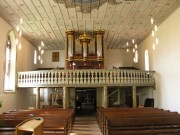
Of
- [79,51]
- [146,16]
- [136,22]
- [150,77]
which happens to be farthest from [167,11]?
[79,51]

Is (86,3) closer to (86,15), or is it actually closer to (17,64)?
(86,15)

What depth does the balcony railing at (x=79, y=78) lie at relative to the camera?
1329cm

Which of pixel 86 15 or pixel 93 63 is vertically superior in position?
pixel 86 15

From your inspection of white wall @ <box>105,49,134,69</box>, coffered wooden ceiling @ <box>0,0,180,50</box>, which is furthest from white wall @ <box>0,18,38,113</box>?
white wall @ <box>105,49,134,69</box>

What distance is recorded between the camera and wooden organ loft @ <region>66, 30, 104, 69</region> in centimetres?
1451

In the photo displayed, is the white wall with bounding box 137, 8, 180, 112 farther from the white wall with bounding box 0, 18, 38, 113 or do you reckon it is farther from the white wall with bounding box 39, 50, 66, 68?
the white wall with bounding box 39, 50, 66, 68

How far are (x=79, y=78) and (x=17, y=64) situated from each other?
4136 mm

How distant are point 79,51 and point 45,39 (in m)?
3.02

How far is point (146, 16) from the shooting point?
11719 mm

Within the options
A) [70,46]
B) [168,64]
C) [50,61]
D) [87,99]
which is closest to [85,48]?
[70,46]

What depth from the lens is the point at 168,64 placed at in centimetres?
1188

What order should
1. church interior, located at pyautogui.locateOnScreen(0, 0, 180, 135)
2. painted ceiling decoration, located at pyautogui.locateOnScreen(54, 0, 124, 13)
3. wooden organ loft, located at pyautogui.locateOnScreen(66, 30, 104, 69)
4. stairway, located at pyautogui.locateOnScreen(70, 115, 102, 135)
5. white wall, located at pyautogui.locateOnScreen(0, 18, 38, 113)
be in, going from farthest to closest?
1. wooden organ loft, located at pyautogui.locateOnScreen(66, 30, 104, 69)
2. white wall, located at pyautogui.locateOnScreen(0, 18, 38, 113)
3. painted ceiling decoration, located at pyautogui.locateOnScreen(54, 0, 124, 13)
4. stairway, located at pyautogui.locateOnScreen(70, 115, 102, 135)
5. church interior, located at pyautogui.locateOnScreen(0, 0, 180, 135)

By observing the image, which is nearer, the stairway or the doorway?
the stairway

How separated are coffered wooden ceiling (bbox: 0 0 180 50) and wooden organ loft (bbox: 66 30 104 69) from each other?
547 millimetres
